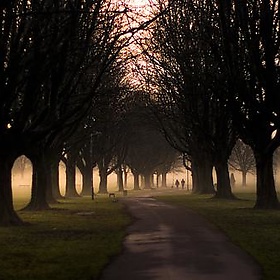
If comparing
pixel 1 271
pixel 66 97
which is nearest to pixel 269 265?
pixel 1 271

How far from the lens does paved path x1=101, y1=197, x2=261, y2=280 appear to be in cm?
1113

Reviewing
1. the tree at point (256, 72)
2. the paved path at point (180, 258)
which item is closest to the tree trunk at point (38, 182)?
the tree at point (256, 72)

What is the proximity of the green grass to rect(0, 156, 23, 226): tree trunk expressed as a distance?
80 centimetres

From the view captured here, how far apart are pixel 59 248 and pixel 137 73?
34.7 meters

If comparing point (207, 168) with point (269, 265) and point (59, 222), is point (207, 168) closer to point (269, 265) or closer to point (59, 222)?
point (59, 222)

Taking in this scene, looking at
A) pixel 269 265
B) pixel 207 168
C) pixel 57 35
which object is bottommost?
pixel 269 265

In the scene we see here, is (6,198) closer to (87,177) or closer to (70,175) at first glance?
(70,175)

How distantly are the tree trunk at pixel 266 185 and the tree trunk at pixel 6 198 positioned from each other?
1417 cm

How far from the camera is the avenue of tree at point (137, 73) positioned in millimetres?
20203

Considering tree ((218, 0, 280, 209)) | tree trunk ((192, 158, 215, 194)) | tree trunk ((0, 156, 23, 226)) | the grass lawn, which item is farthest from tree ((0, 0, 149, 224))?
tree trunk ((192, 158, 215, 194))

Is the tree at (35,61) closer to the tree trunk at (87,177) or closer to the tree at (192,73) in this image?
the tree at (192,73)

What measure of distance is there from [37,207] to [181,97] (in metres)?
14.7

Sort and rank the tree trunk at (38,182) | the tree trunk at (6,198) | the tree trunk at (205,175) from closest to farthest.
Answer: the tree trunk at (6,198) → the tree trunk at (38,182) → the tree trunk at (205,175)

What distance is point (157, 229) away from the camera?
2092 cm
